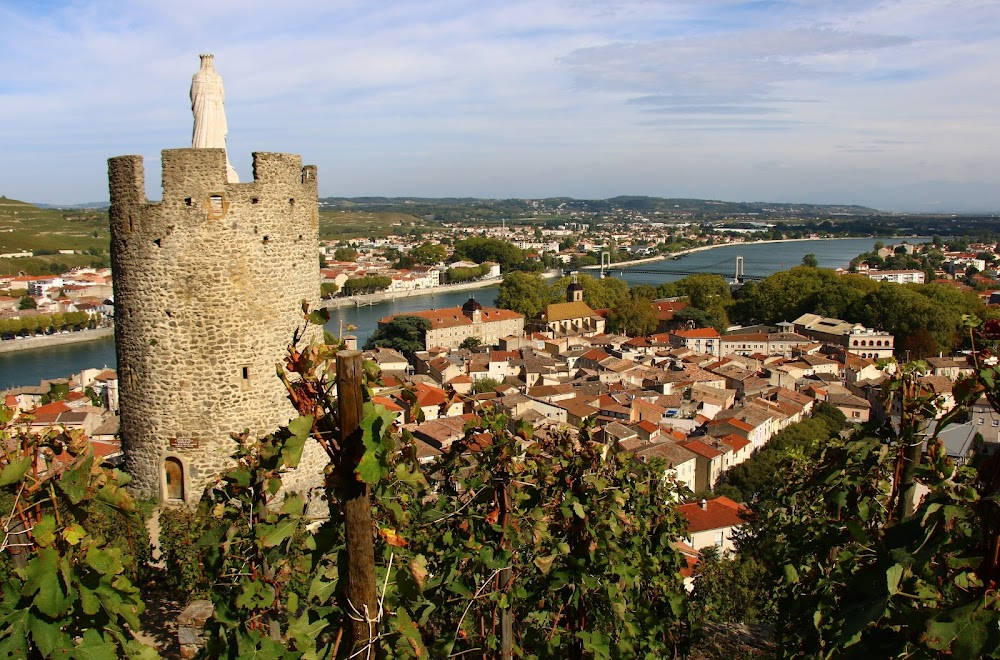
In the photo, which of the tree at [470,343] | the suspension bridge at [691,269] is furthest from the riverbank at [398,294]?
the tree at [470,343]

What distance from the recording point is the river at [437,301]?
98.9ft

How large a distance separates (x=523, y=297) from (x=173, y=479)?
35773 millimetres

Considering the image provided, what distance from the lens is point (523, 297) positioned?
40469 millimetres

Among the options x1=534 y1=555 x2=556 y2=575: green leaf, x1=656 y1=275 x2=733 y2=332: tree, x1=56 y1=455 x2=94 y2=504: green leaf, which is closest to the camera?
x1=56 y1=455 x2=94 y2=504: green leaf

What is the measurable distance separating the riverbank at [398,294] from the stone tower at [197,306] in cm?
3880

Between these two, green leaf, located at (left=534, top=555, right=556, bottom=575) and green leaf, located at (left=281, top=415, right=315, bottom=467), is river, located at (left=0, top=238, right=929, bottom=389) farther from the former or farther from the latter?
green leaf, located at (left=534, top=555, right=556, bottom=575)

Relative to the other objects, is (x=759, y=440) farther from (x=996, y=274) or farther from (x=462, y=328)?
(x=996, y=274)

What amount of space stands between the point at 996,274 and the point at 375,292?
152 ft

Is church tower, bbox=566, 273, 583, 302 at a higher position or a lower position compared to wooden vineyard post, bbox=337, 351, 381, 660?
lower

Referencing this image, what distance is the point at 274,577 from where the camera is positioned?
8.22ft

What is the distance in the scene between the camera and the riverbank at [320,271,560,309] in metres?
49.6

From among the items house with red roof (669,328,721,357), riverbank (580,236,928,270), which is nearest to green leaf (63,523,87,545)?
house with red roof (669,328,721,357)

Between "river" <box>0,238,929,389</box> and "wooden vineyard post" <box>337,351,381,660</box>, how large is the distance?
0.18 meters

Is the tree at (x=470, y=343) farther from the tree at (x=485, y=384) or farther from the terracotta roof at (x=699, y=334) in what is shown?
the terracotta roof at (x=699, y=334)
